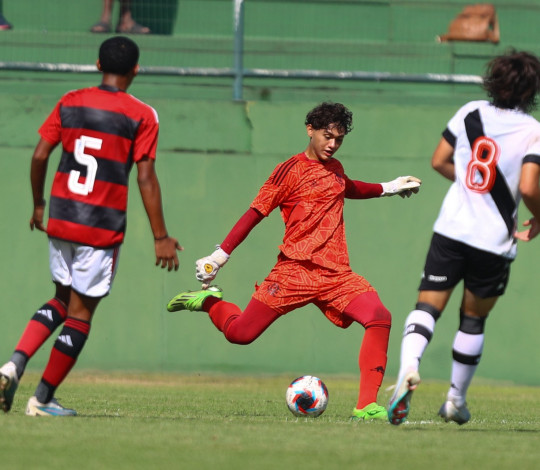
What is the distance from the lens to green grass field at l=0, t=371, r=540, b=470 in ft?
15.8

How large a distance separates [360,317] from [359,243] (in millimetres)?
3762

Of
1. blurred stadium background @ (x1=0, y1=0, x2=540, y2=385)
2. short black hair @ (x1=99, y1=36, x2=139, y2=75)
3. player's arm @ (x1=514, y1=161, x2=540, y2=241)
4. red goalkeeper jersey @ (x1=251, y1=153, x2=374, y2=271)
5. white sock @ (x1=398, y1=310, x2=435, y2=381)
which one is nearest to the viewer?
player's arm @ (x1=514, y1=161, x2=540, y2=241)

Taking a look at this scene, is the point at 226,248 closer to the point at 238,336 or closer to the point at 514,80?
the point at 238,336

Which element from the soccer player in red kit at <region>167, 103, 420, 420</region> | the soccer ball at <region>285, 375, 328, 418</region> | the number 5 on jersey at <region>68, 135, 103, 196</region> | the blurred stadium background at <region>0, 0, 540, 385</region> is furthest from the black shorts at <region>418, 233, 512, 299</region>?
the blurred stadium background at <region>0, 0, 540, 385</region>

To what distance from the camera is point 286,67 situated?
12289mm

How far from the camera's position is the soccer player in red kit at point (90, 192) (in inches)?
236

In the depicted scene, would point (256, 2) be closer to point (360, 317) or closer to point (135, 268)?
point (135, 268)

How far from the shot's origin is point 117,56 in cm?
610

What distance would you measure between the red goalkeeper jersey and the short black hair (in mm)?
1624

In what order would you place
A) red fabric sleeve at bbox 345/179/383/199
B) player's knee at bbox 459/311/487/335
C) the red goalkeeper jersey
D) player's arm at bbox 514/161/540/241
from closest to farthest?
player's arm at bbox 514/161/540/241, player's knee at bbox 459/311/487/335, the red goalkeeper jersey, red fabric sleeve at bbox 345/179/383/199

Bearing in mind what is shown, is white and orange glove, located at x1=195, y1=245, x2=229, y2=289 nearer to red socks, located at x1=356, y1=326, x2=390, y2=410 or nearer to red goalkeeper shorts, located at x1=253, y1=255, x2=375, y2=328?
red goalkeeper shorts, located at x1=253, y1=255, x2=375, y2=328

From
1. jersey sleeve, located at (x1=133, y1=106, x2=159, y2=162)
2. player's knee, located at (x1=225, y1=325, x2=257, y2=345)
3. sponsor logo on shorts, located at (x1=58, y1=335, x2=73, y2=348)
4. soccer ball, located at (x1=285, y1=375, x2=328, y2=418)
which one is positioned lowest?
soccer ball, located at (x1=285, y1=375, x2=328, y2=418)

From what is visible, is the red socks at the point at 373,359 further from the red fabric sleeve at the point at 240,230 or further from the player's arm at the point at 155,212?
the player's arm at the point at 155,212

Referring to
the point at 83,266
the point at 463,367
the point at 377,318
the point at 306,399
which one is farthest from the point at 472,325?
the point at 83,266
